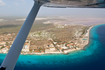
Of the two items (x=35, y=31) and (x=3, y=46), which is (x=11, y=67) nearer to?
(x=3, y=46)

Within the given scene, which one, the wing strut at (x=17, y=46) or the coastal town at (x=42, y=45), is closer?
the wing strut at (x=17, y=46)

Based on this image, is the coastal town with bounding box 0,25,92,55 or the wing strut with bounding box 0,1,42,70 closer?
the wing strut with bounding box 0,1,42,70

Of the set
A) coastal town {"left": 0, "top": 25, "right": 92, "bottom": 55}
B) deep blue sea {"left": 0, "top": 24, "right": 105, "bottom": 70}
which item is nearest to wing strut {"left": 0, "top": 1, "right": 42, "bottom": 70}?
deep blue sea {"left": 0, "top": 24, "right": 105, "bottom": 70}

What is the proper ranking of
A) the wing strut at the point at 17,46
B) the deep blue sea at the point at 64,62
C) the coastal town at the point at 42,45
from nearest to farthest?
the wing strut at the point at 17,46 → the deep blue sea at the point at 64,62 → the coastal town at the point at 42,45

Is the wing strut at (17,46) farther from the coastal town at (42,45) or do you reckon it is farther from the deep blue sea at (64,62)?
the coastal town at (42,45)

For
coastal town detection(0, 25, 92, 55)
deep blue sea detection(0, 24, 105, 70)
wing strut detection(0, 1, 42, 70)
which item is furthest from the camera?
coastal town detection(0, 25, 92, 55)

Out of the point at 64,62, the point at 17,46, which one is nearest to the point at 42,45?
the point at 64,62

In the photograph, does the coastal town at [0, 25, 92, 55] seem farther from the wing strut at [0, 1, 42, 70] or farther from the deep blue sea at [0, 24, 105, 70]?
the wing strut at [0, 1, 42, 70]

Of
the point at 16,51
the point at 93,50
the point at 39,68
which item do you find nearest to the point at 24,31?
the point at 16,51

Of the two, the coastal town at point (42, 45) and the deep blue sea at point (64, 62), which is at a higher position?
the coastal town at point (42, 45)

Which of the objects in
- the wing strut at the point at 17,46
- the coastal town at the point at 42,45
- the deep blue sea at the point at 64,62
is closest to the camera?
the wing strut at the point at 17,46

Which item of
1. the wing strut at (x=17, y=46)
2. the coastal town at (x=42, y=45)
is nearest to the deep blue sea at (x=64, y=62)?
the coastal town at (x=42, y=45)

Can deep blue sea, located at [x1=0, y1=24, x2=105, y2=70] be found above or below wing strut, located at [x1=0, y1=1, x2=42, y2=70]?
below
